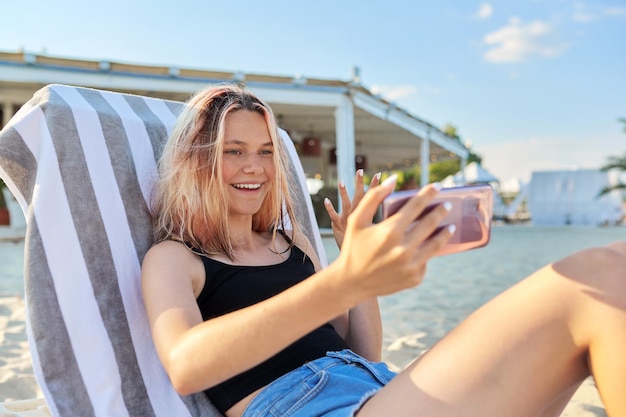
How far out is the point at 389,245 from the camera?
29.6 inches

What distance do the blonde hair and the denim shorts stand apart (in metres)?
0.41

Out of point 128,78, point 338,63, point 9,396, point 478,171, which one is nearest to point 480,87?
point 478,171

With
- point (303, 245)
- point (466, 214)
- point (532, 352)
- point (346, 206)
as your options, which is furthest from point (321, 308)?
point (303, 245)

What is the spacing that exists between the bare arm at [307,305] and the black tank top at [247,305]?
281 mm

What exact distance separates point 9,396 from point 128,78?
7.16m

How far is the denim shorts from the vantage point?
1.14 meters

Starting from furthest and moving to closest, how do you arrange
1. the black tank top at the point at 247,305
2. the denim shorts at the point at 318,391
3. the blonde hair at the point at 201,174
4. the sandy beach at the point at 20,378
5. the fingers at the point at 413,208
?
the sandy beach at the point at 20,378 → the blonde hair at the point at 201,174 → the black tank top at the point at 247,305 → the denim shorts at the point at 318,391 → the fingers at the point at 413,208

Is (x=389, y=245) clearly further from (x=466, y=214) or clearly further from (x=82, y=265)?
(x=82, y=265)

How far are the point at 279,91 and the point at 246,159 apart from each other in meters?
8.31

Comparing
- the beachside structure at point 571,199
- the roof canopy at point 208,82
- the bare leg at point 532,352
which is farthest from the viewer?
the beachside structure at point 571,199

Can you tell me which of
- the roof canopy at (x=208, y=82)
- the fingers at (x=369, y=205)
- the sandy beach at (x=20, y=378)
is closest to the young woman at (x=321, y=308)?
the fingers at (x=369, y=205)

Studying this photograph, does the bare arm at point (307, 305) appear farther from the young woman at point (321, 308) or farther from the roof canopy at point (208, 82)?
the roof canopy at point (208, 82)

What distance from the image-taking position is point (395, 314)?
4.09 meters

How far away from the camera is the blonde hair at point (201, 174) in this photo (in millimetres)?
1460
